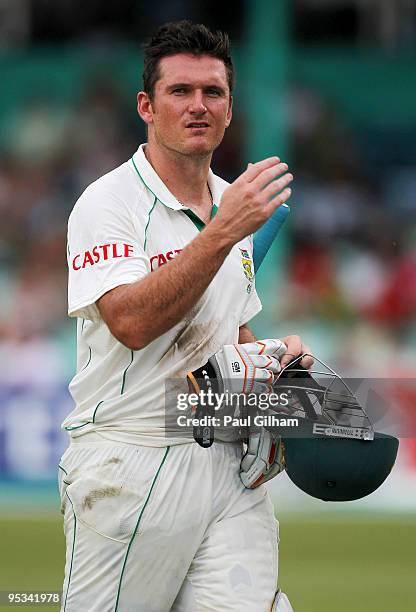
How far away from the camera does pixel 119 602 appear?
384 centimetres

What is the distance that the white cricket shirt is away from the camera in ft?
12.5

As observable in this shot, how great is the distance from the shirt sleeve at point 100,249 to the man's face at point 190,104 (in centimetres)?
29

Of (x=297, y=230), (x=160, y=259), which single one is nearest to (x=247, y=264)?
(x=160, y=259)

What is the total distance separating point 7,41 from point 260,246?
34.6 feet

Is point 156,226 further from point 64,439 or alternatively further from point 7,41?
point 7,41

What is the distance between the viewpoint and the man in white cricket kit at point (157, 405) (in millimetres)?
3838

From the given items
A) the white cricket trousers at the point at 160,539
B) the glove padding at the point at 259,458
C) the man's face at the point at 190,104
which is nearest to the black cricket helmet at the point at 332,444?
the glove padding at the point at 259,458

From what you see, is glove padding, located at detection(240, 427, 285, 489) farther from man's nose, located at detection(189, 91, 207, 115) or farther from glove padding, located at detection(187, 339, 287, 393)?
man's nose, located at detection(189, 91, 207, 115)

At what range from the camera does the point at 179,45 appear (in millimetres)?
4039

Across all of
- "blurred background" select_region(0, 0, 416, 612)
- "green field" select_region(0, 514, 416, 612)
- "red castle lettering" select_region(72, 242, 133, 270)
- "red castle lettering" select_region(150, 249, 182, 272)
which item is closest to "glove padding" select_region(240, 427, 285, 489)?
"red castle lettering" select_region(150, 249, 182, 272)

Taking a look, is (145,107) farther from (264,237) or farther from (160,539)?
(160,539)

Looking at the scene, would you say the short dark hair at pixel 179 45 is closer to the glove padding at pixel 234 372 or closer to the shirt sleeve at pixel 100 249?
the shirt sleeve at pixel 100 249

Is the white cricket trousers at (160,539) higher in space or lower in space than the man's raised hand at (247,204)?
lower

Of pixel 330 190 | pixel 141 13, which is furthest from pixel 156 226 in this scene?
pixel 141 13
